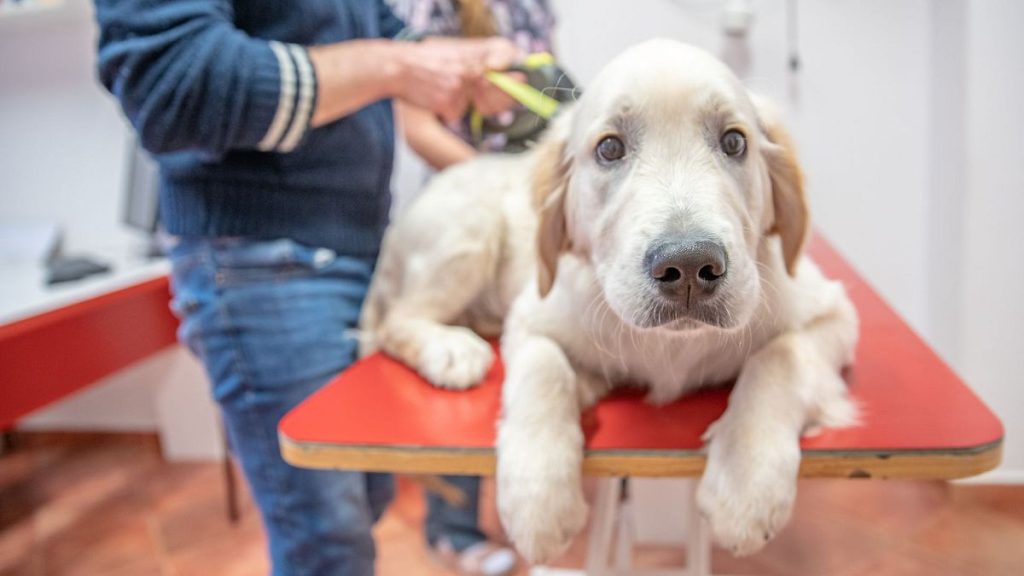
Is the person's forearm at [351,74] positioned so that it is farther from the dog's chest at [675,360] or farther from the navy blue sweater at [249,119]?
the dog's chest at [675,360]

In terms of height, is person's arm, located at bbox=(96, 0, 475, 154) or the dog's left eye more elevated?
person's arm, located at bbox=(96, 0, 475, 154)

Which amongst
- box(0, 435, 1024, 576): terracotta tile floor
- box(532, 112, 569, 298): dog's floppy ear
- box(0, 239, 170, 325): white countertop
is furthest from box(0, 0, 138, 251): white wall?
box(532, 112, 569, 298): dog's floppy ear

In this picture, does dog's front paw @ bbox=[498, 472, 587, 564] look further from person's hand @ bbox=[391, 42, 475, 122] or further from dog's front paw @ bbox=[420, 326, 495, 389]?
person's hand @ bbox=[391, 42, 475, 122]

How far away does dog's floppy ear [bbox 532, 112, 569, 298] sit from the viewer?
1.10m

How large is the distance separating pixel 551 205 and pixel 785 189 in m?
0.34

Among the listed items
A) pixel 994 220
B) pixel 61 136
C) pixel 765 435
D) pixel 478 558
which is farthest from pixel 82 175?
pixel 994 220

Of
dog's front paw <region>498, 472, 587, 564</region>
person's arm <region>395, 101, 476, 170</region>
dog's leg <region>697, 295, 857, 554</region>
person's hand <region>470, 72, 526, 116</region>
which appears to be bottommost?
dog's front paw <region>498, 472, 587, 564</region>

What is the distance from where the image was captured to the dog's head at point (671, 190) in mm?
812

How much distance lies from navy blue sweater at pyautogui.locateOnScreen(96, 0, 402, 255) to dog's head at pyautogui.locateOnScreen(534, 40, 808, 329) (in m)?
0.46

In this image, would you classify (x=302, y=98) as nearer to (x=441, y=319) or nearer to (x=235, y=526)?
(x=441, y=319)

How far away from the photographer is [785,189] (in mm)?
1033

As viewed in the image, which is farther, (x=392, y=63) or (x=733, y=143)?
(x=392, y=63)

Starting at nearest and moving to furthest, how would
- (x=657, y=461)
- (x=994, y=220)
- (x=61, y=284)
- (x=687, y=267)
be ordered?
1. (x=687, y=267)
2. (x=657, y=461)
3. (x=994, y=220)
4. (x=61, y=284)

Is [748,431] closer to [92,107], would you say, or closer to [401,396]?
[401,396]
